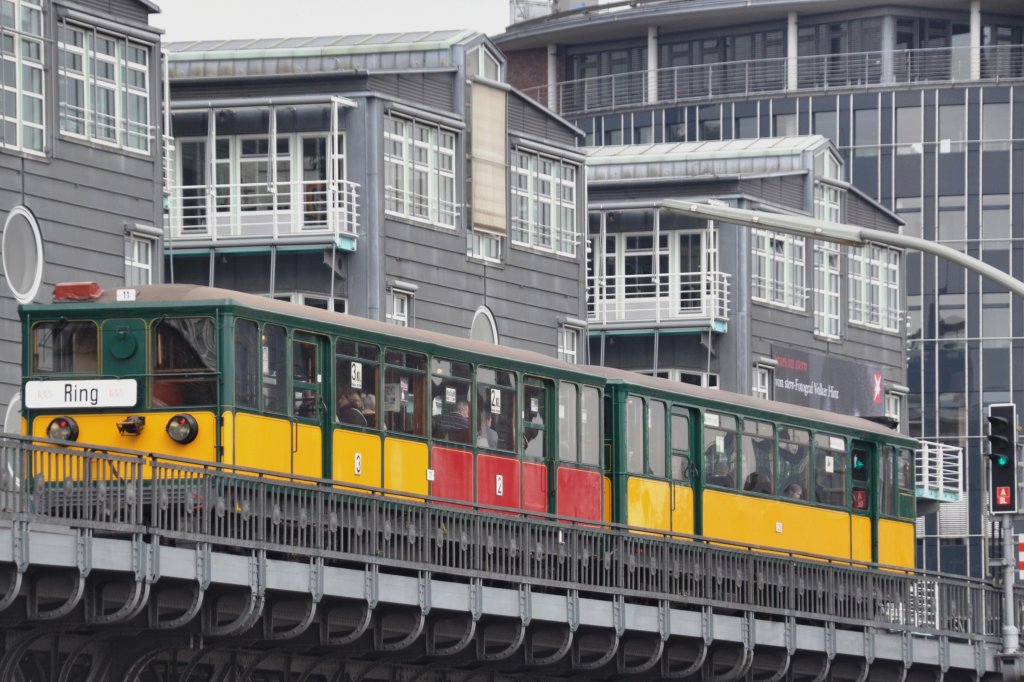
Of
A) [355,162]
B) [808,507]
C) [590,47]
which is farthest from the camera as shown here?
[590,47]

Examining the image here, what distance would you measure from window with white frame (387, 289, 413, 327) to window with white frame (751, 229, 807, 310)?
16.3 meters

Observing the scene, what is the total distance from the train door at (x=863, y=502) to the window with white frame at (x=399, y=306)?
1043 centimetres

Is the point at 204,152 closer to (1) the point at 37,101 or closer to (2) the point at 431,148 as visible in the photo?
(2) the point at 431,148

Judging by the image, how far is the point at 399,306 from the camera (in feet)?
164

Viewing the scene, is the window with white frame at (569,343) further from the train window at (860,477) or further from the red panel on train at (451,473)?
the red panel on train at (451,473)

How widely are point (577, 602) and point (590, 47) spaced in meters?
69.8

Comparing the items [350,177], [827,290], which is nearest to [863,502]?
[350,177]

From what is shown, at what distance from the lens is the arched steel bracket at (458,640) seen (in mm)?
30933

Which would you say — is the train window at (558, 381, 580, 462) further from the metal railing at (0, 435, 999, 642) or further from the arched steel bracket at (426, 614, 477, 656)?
the arched steel bracket at (426, 614, 477, 656)

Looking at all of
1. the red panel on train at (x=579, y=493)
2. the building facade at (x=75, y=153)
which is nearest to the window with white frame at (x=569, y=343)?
the building facade at (x=75, y=153)

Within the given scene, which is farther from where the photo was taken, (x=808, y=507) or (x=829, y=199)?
(x=829, y=199)

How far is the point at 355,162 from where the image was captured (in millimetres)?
49469

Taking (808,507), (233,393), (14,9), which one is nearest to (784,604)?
(808,507)

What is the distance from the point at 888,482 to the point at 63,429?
60.1 ft
